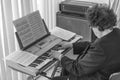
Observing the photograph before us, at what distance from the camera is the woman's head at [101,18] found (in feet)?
5.10

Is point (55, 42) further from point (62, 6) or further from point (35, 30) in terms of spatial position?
point (62, 6)

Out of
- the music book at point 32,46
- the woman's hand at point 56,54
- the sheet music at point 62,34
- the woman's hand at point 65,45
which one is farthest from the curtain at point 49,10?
the woman's hand at point 56,54

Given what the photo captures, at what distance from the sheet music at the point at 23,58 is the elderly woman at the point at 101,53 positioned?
0.85 ft

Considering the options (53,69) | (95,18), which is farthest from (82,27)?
(95,18)

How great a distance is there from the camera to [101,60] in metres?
1.48

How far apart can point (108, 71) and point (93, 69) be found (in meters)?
0.12

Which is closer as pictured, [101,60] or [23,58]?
[101,60]

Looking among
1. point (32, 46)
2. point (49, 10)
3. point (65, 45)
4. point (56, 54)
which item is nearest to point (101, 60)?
point (56, 54)

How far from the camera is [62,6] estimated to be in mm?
2723

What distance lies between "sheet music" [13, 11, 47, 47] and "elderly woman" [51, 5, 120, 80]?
1.28 ft

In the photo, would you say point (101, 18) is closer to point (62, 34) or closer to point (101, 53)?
point (101, 53)

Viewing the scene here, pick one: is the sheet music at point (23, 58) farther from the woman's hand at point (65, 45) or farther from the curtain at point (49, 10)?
the curtain at point (49, 10)

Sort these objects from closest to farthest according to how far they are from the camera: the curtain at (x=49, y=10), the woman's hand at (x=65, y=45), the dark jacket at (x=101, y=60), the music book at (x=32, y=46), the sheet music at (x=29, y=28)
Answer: the dark jacket at (x=101, y=60)
the music book at (x=32, y=46)
the sheet music at (x=29, y=28)
the woman's hand at (x=65, y=45)
the curtain at (x=49, y=10)

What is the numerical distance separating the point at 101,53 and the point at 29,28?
2.34 feet
